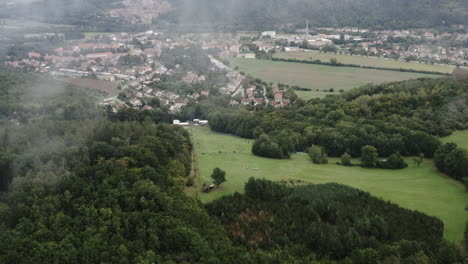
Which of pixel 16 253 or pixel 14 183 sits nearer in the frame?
pixel 16 253

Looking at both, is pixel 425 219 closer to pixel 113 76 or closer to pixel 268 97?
pixel 268 97

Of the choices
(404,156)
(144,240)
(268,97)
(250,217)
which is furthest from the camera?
(268,97)

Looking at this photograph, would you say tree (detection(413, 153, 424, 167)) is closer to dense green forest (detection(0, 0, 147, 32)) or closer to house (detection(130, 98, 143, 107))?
house (detection(130, 98, 143, 107))

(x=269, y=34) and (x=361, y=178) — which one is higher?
(x=269, y=34)

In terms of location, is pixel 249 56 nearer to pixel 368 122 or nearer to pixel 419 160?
pixel 368 122

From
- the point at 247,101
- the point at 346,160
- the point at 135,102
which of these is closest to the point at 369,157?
the point at 346,160

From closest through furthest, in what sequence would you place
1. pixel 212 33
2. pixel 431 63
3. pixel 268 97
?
pixel 268 97
pixel 431 63
pixel 212 33

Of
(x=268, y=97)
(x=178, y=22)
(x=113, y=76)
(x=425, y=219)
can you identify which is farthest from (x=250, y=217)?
(x=178, y=22)
